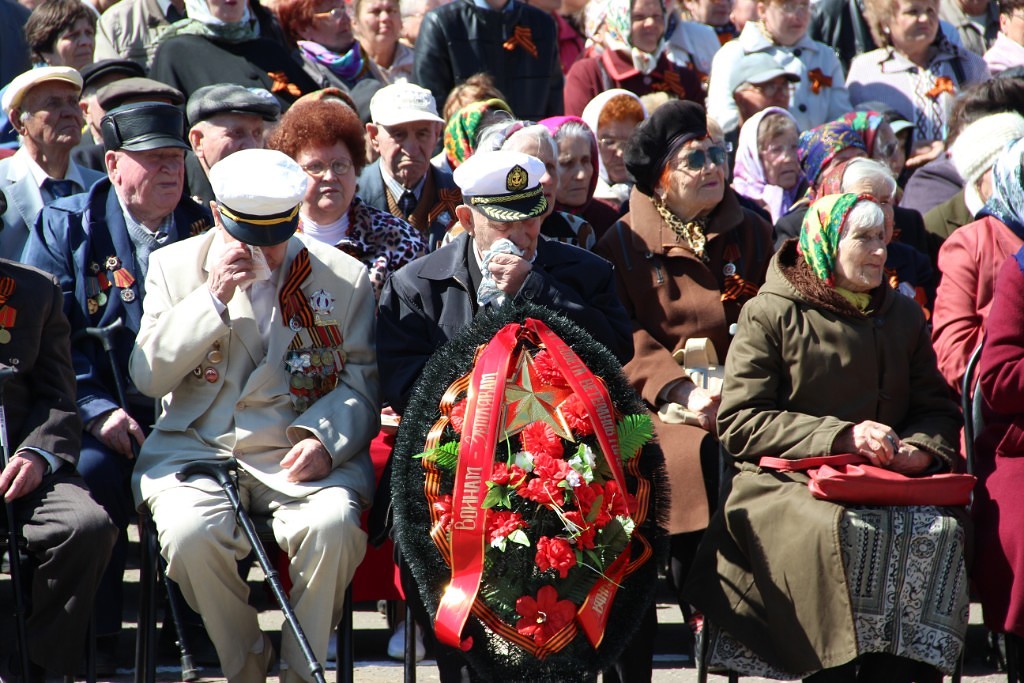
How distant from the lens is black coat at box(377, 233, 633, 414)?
4.80m

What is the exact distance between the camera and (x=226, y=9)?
7.46 m

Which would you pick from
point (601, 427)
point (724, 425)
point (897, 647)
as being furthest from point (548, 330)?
point (897, 647)

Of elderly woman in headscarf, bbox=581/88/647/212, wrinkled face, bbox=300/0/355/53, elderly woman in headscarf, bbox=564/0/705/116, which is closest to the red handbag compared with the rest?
elderly woman in headscarf, bbox=581/88/647/212

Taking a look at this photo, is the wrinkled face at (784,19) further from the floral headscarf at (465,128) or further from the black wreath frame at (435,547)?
the black wreath frame at (435,547)

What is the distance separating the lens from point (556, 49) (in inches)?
339

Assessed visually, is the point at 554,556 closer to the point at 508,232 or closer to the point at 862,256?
the point at 508,232

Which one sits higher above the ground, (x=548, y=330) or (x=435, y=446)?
(x=548, y=330)

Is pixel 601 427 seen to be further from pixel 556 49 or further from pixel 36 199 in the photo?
pixel 556 49

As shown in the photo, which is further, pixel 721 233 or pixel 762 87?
pixel 762 87

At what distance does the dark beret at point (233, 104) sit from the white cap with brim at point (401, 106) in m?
0.58

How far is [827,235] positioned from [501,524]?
175cm

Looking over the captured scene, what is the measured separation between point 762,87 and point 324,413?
188 inches

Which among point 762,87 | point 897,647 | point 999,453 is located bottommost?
point 897,647

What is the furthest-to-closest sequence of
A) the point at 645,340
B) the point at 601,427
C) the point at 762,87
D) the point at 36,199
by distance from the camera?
the point at 762,87, the point at 36,199, the point at 645,340, the point at 601,427
